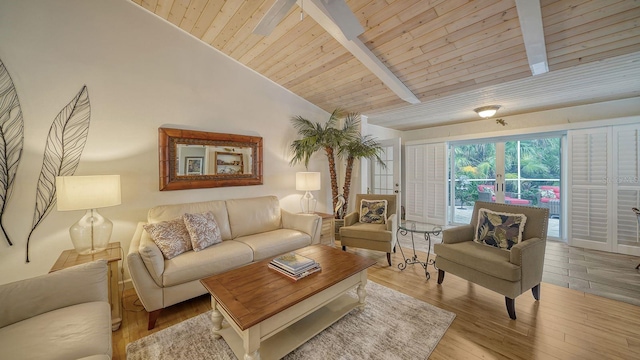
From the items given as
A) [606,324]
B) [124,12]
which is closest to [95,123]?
[124,12]

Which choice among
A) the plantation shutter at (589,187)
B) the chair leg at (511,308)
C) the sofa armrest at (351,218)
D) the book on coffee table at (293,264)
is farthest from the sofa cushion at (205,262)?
the plantation shutter at (589,187)

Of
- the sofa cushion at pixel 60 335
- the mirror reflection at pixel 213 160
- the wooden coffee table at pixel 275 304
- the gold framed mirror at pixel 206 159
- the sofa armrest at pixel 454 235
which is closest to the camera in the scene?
the sofa cushion at pixel 60 335

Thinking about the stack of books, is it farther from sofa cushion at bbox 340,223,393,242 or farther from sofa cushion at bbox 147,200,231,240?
sofa cushion at bbox 340,223,393,242

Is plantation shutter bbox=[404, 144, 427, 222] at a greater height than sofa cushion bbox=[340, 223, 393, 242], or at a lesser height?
greater

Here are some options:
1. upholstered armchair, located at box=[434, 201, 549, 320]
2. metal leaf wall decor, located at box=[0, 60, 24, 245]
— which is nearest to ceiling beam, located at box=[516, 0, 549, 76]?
upholstered armchair, located at box=[434, 201, 549, 320]

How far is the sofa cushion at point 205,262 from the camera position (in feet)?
6.61

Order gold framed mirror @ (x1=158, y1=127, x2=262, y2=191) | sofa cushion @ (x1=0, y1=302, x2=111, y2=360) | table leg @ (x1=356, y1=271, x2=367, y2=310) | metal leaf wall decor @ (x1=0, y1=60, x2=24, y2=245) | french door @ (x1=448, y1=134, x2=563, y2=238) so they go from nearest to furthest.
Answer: sofa cushion @ (x1=0, y1=302, x2=111, y2=360), metal leaf wall decor @ (x1=0, y1=60, x2=24, y2=245), table leg @ (x1=356, y1=271, x2=367, y2=310), gold framed mirror @ (x1=158, y1=127, x2=262, y2=191), french door @ (x1=448, y1=134, x2=563, y2=238)

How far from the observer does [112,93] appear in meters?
2.44

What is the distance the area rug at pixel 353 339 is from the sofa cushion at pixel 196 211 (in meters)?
Answer: 1.04

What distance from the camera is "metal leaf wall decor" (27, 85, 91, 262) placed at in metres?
2.15

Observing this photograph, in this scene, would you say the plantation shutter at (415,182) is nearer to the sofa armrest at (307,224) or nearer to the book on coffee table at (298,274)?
the sofa armrest at (307,224)

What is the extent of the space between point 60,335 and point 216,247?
1.30m

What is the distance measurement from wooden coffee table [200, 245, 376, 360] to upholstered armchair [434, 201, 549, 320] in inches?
39.3

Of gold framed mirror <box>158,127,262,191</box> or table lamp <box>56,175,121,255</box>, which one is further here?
gold framed mirror <box>158,127,262,191</box>
